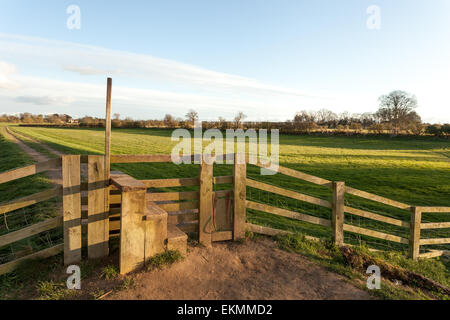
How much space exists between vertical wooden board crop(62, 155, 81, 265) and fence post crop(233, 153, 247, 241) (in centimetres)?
284

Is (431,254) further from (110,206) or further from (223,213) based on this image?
(110,206)

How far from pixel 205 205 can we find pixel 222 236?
749mm

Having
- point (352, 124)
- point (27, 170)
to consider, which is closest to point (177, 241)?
point (27, 170)

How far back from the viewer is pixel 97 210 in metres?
5.27

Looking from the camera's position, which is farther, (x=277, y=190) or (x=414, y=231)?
(x=414, y=231)

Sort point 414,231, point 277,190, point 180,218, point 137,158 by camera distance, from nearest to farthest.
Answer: point 137,158 < point 180,218 < point 277,190 < point 414,231

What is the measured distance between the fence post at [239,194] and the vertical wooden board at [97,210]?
7.91ft

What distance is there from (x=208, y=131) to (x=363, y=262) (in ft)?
172

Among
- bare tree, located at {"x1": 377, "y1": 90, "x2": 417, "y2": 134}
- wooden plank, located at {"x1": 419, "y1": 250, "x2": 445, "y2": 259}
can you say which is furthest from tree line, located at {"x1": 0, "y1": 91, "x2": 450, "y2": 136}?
wooden plank, located at {"x1": 419, "y1": 250, "x2": 445, "y2": 259}

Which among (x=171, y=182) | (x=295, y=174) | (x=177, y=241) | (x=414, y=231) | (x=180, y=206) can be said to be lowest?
(x=414, y=231)

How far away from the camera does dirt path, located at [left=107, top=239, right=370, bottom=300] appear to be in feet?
14.5

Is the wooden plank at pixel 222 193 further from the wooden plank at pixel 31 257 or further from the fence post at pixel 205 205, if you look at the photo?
the wooden plank at pixel 31 257

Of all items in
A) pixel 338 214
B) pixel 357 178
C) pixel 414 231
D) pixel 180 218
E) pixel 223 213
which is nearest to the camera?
pixel 180 218

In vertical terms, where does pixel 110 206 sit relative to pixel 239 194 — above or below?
below
